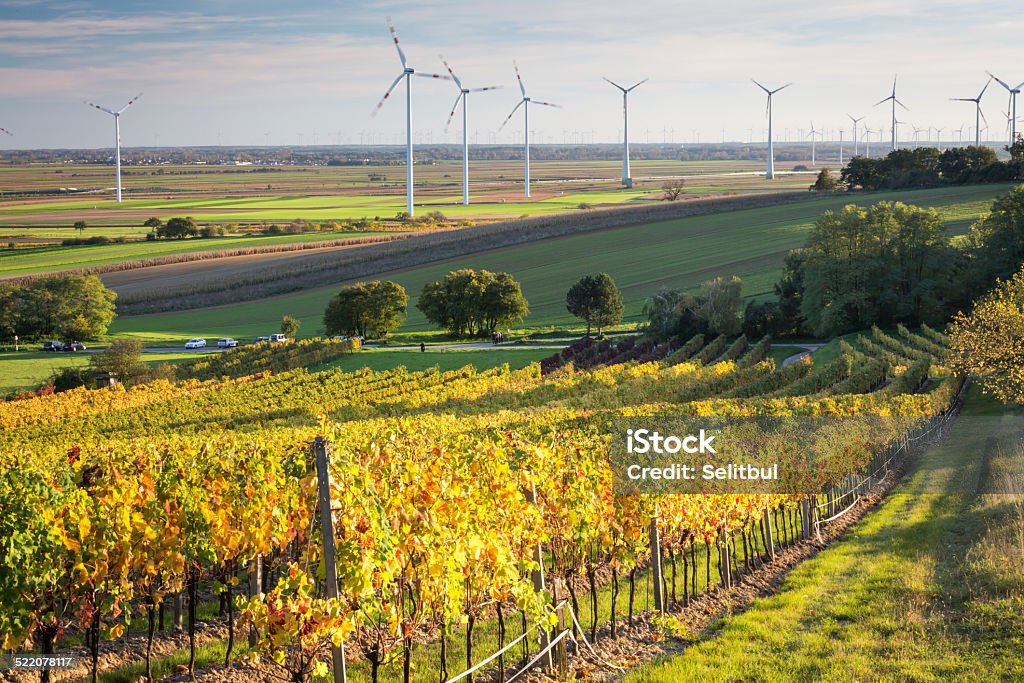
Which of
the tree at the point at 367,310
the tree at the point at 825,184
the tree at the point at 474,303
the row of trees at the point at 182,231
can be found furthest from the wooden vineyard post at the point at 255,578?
the tree at the point at 825,184

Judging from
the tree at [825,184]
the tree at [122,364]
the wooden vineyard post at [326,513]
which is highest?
the tree at [825,184]

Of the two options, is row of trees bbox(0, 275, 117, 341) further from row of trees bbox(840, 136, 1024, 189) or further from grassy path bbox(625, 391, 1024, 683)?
row of trees bbox(840, 136, 1024, 189)

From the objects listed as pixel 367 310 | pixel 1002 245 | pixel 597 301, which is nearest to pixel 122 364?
pixel 367 310

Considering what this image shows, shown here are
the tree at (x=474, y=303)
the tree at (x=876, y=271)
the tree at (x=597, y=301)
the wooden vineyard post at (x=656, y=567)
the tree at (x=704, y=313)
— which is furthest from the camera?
the tree at (x=474, y=303)

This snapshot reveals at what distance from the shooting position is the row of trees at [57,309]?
86.6 metres

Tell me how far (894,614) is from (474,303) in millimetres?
67472

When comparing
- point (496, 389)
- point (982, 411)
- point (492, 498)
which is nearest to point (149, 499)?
point (492, 498)

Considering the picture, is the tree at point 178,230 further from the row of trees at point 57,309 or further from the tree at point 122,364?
the tree at point 122,364

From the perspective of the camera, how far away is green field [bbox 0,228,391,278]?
112500mm

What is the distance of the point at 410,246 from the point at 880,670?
361 feet

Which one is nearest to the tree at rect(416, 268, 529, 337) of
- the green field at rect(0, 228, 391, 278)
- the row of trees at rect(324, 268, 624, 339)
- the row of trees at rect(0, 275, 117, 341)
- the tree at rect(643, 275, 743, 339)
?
the row of trees at rect(324, 268, 624, 339)

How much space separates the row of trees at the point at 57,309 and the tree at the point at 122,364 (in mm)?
19557

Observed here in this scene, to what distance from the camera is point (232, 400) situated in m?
52.5

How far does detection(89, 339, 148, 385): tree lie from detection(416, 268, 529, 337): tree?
24370 millimetres
